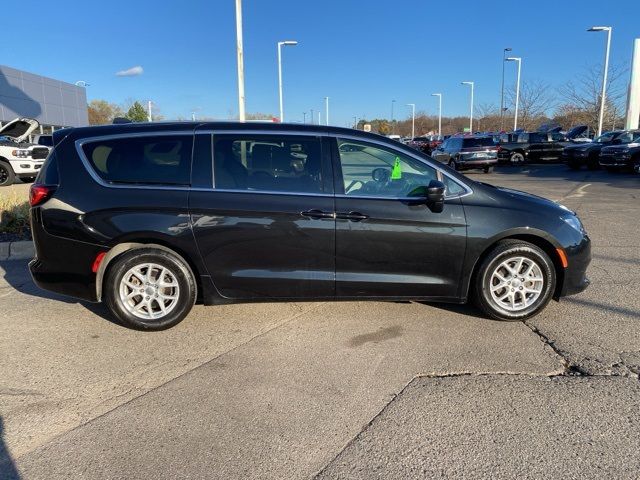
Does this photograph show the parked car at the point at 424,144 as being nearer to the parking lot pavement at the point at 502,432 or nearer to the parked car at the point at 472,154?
the parked car at the point at 472,154

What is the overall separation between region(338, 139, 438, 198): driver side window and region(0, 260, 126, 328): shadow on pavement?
2.56 meters

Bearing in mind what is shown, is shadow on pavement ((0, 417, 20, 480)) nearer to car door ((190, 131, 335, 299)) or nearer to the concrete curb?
car door ((190, 131, 335, 299))

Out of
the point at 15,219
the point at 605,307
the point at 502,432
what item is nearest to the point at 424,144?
the point at 15,219

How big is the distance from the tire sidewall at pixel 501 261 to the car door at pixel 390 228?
0.24m

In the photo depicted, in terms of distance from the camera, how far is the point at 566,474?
2514 mm

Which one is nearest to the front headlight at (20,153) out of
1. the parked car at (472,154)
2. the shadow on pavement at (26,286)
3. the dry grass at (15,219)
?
the dry grass at (15,219)

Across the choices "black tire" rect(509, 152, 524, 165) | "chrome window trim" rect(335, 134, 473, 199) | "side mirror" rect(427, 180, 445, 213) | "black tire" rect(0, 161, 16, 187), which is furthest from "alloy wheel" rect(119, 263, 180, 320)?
"black tire" rect(509, 152, 524, 165)

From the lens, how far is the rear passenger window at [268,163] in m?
4.30

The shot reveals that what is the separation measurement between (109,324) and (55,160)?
60.7 inches

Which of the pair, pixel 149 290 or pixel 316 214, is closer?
pixel 316 214

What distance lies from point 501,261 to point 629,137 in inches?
807

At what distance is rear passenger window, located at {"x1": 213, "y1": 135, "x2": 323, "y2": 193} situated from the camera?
14.1 feet

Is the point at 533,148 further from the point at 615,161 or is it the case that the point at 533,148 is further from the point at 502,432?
the point at 502,432

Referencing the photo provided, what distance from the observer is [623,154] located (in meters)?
19.6
